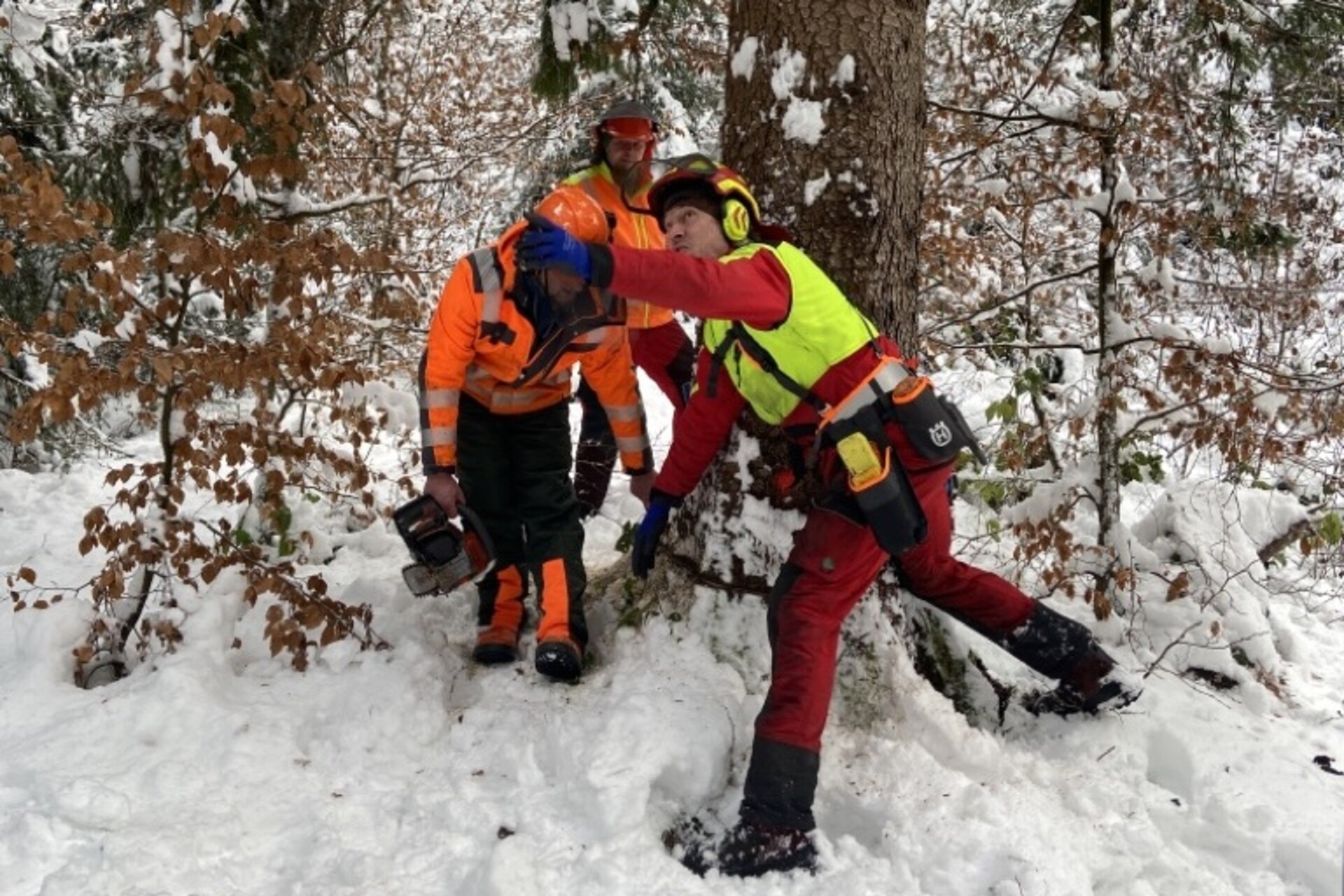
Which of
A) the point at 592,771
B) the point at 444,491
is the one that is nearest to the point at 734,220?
the point at 444,491

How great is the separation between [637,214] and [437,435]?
3.95 ft

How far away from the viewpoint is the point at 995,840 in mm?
2641

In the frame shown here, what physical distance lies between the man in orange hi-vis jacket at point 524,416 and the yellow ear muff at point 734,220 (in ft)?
2.02

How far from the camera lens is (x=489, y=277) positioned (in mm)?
3404

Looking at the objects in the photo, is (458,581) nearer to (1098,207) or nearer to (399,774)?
(399,774)

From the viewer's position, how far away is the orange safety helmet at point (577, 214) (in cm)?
349

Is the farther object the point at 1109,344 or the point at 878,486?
the point at 1109,344

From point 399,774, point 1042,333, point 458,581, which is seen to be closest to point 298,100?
point 458,581

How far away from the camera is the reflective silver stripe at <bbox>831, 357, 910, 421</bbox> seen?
2895 millimetres

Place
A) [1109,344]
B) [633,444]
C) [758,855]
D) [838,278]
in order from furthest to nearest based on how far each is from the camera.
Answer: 1. [1109,344]
2. [633,444]
3. [838,278]
4. [758,855]

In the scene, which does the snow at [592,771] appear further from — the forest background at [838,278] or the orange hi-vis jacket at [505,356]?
the orange hi-vis jacket at [505,356]

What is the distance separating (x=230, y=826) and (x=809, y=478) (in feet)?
6.96

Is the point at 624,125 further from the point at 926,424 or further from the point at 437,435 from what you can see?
the point at 926,424

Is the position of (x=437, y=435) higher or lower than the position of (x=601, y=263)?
lower
